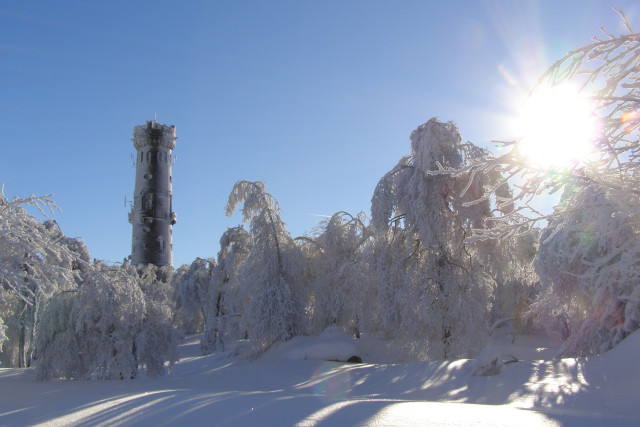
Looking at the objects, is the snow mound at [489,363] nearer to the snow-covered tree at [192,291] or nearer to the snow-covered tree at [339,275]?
the snow-covered tree at [339,275]

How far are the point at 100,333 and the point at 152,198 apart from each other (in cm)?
3362

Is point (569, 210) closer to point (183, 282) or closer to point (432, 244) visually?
point (432, 244)

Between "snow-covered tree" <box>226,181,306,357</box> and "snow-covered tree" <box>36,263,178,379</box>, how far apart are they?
10.7 ft

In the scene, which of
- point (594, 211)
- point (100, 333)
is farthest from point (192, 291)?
point (594, 211)

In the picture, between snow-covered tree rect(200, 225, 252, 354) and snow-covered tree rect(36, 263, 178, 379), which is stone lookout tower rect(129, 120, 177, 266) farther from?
snow-covered tree rect(36, 263, 178, 379)

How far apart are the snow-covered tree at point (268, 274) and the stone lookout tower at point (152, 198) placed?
29.6 metres

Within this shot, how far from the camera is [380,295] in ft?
48.4

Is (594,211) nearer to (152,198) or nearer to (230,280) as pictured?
(230,280)

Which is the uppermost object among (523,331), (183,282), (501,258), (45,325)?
(183,282)

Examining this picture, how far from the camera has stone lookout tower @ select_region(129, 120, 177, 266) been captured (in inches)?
1720

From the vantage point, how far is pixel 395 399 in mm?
7566

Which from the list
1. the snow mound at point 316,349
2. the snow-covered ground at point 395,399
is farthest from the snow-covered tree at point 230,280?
the snow-covered ground at point 395,399

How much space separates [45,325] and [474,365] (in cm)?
1105

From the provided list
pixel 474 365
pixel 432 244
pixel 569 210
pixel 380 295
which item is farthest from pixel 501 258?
pixel 569 210
